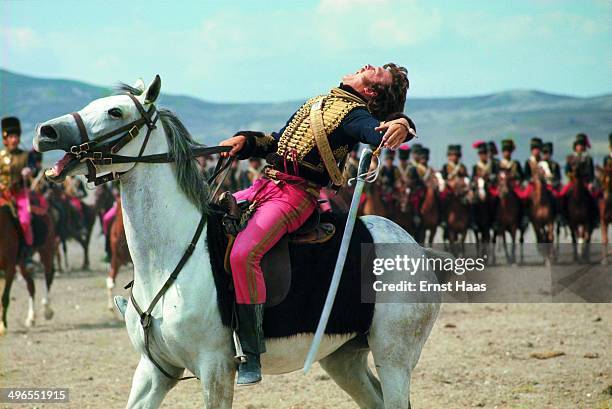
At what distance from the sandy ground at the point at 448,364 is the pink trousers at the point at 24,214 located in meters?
1.18

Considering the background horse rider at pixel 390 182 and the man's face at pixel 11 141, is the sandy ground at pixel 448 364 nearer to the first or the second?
the man's face at pixel 11 141

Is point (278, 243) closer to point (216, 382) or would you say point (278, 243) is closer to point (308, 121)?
point (308, 121)

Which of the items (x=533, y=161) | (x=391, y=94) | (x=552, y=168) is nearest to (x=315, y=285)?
(x=391, y=94)

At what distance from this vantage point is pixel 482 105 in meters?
90.0

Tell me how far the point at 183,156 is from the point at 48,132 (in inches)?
28.8

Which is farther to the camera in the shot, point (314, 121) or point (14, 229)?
point (14, 229)

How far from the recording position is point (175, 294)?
5.07 m

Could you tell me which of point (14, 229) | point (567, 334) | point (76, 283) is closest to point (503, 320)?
point (567, 334)

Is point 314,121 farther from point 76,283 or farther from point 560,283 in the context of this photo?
point 76,283

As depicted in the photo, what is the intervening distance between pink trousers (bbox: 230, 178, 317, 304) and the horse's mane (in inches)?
11.0

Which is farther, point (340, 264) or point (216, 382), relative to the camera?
point (340, 264)

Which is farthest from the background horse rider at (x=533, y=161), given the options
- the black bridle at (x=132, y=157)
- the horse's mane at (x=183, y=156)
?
the black bridle at (x=132, y=157)

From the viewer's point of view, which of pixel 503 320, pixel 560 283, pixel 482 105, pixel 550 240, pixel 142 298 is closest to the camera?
pixel 142 298

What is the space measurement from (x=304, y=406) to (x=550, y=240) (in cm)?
1361
